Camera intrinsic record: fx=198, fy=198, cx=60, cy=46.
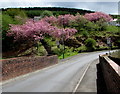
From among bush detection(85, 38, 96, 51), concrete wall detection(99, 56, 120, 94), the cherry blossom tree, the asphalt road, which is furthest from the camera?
the cherry blossom tree

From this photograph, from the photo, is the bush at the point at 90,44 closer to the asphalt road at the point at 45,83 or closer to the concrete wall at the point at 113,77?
Result: the asphalt road at the point at 45,83

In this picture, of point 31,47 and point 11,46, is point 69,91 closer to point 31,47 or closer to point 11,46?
point 31,47

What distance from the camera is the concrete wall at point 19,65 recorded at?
1616 cm

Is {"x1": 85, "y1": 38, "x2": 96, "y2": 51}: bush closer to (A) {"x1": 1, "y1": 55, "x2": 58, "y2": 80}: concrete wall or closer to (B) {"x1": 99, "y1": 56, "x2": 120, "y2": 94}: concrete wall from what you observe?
(A) {"x1": 1, "y1": 55, "x2": 58, "y2": 80}: concrete wall

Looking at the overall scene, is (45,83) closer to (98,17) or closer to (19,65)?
(19,65)

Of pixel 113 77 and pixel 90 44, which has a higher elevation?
pixel 113 77

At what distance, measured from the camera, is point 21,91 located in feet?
41.3

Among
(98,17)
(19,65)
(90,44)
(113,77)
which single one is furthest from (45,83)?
(98,17)

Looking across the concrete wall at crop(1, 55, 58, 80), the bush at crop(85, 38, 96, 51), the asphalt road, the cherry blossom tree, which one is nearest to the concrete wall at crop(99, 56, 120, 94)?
the asphalt road

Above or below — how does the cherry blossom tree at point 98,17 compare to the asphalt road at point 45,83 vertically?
above

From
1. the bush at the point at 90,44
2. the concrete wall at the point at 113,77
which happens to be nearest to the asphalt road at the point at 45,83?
the concrete wall at the point at 113,77

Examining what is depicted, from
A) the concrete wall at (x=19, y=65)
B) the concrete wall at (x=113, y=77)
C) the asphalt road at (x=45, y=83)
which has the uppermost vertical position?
the concrete wall at (x=113, y=77)

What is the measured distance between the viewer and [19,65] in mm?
18891

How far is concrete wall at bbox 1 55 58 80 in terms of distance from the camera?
16156 mm
